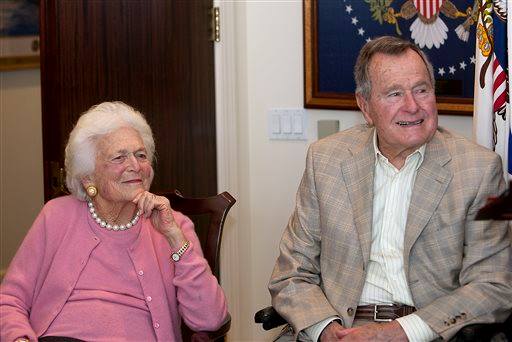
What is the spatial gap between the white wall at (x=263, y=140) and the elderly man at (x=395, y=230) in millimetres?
877

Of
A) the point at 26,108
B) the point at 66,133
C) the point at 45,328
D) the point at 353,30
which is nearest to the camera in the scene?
the point at 45,328

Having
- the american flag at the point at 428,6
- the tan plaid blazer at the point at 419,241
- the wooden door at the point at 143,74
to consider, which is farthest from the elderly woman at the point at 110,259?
the american flag at the point at 428,6

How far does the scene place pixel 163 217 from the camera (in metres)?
2.41

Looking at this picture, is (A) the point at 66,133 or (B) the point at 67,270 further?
(A) the point at 66,133

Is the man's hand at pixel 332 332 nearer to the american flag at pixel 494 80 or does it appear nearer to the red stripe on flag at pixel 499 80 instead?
the american flag at pixel 494 80

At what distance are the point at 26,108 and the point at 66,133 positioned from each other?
2284mm

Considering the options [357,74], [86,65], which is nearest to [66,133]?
[86,65]

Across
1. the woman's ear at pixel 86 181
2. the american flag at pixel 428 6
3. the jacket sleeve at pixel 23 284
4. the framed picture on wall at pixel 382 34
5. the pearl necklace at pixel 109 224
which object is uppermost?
the american flag at pixel 428 6

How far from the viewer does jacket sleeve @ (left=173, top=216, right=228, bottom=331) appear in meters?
2.39

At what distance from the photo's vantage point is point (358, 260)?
8.05 feet

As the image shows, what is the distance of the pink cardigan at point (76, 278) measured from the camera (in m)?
2.39

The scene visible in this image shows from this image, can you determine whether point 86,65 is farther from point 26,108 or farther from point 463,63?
point 26,108

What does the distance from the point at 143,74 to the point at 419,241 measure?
1.38 meters

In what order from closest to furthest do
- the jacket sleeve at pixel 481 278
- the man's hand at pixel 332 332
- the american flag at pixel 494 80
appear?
the jacket sleeve at pixel 481 278 → the man's hand at pixel 332 332 → the american flag at pixel 494 80
